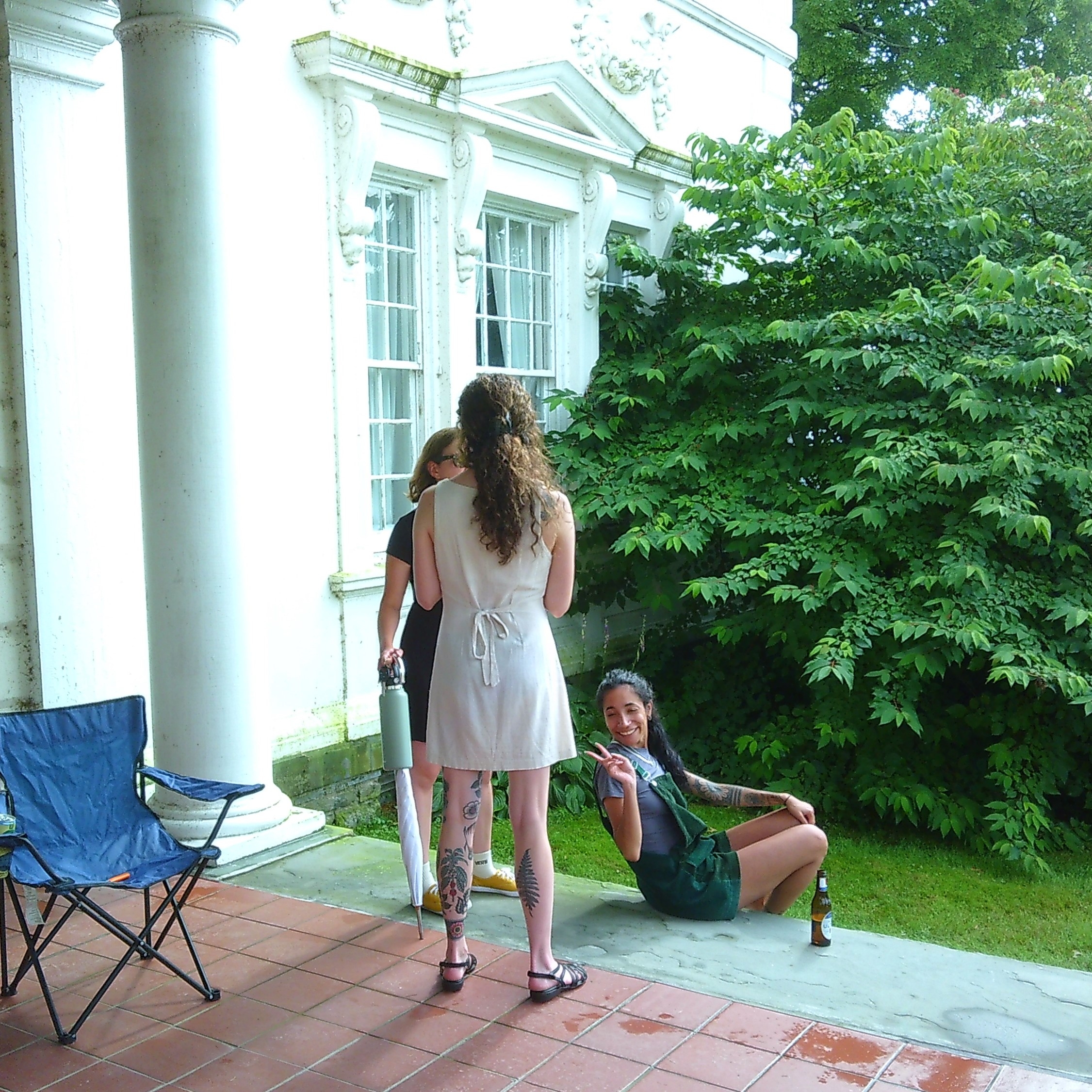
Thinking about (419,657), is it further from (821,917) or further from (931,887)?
(931,887)

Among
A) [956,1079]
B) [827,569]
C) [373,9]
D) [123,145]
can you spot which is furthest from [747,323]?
[956,1079]

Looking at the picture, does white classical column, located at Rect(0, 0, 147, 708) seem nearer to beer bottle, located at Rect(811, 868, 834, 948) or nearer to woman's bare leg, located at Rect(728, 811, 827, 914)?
woman's bare leg, located at Rect(728, 811, 827, 914)

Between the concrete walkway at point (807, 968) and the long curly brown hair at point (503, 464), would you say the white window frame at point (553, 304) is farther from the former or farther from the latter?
the long curly brown hair at point (503, 464)

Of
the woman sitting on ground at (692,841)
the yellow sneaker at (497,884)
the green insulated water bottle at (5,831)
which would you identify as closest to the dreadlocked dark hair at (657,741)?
the woman sitting on ground at (692,841)

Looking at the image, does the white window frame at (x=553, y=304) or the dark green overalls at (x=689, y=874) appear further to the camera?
the white window frame at (x=553, y=304)

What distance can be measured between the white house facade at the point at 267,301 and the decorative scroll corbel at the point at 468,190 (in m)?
0.02

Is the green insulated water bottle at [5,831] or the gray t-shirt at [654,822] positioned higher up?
the green insulated water bottle at [5,831]

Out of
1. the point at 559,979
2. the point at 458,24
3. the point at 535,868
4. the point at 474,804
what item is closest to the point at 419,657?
the point at 474,804

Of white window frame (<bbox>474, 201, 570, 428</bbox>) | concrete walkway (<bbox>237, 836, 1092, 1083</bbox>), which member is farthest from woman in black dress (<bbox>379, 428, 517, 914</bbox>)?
white window frame (<bbox>474, 201, 570, 428</bbox>)

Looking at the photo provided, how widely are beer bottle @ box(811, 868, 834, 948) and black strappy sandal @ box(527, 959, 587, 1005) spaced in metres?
0.87

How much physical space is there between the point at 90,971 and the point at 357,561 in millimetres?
3074

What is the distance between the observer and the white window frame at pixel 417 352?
6.94 metres

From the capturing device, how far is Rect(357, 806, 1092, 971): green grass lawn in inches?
224

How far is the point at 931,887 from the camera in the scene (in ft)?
21.2
